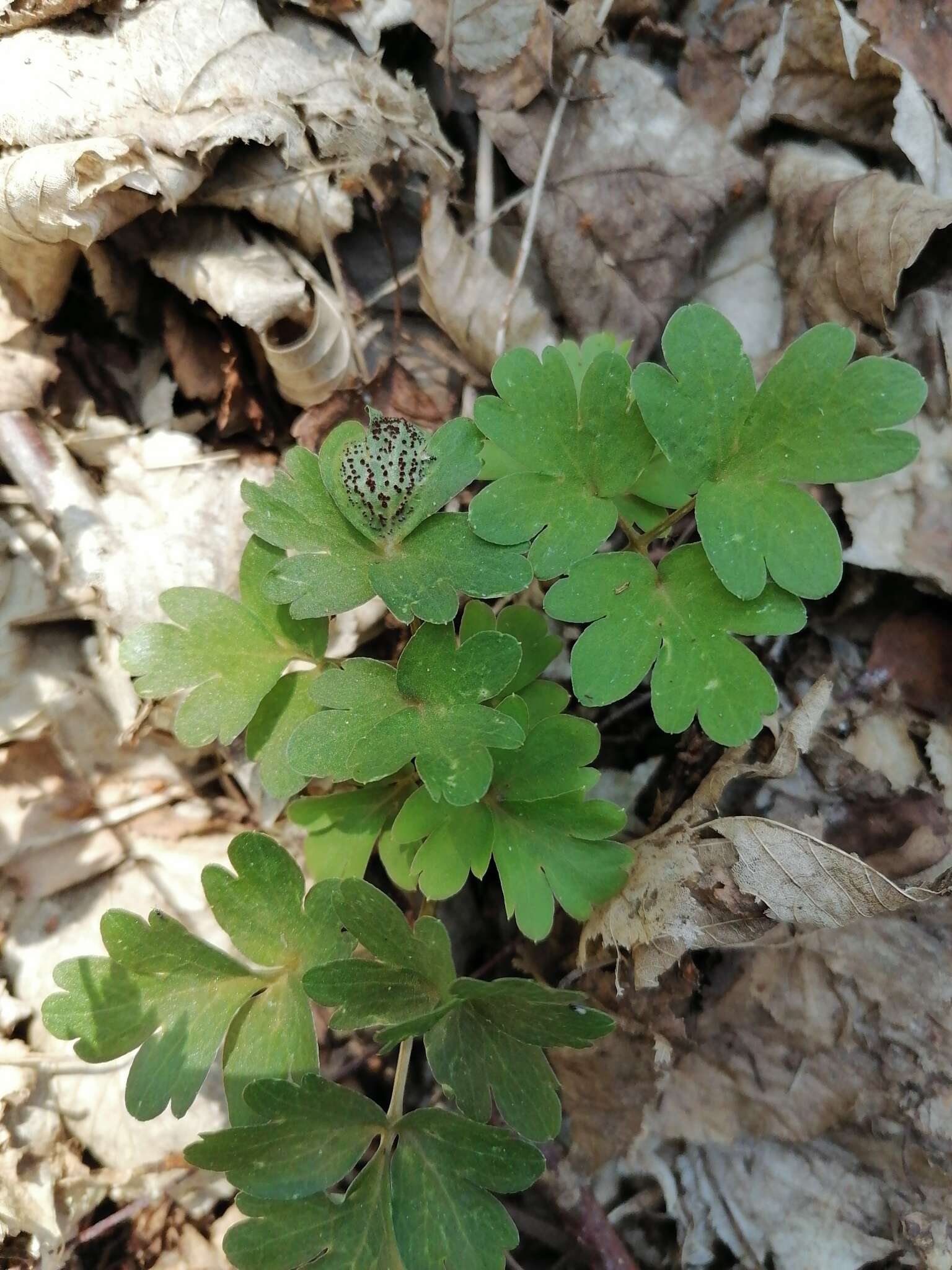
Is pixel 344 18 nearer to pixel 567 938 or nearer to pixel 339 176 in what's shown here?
pixel 339 176

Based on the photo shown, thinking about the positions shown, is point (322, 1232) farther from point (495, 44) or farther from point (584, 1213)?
point (495, 44)

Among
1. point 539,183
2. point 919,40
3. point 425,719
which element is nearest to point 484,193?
point 539,183

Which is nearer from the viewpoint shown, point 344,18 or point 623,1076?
point 623,1076

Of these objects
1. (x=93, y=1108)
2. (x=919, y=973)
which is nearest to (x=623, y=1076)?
(x=919, y=973)

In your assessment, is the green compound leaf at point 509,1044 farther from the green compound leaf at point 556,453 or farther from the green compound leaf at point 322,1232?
the green compound leaf at point 556,453

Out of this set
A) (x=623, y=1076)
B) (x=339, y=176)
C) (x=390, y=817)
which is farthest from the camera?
(x=339, y=176)

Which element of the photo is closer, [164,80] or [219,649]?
[219,649]

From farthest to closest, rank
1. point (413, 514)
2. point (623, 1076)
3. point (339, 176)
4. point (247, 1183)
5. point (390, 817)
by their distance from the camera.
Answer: point (339, 176), point (623, 1076), point (390, 817), point (413, 514), point (247, 1183)
